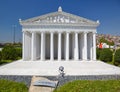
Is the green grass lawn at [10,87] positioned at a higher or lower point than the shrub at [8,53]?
lower

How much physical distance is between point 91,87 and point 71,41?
1434 inches

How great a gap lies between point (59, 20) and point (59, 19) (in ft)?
0.90

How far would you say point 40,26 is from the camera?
40375 mm

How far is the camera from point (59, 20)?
4081 centimetres

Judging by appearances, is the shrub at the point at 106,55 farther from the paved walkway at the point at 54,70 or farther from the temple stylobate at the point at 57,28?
the paved walkway at the point at 54,70

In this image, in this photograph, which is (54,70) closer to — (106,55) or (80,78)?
(80,78)

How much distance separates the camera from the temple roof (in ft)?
131

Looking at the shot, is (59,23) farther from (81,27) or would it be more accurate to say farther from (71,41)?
(71,41)

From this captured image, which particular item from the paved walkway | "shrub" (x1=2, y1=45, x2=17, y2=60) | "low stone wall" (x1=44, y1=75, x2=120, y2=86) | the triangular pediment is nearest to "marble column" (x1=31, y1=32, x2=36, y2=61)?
the triangular pediment

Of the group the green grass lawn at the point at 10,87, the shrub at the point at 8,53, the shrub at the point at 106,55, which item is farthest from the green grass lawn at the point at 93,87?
the shrub at the point at 8,53

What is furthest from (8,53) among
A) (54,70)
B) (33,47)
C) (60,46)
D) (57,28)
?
(54,70)

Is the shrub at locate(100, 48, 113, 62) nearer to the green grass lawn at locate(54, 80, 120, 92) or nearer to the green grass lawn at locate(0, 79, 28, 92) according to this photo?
the green grass lawn at locate(54, 80, 120, 92)

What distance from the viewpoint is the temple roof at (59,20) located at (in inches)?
1576

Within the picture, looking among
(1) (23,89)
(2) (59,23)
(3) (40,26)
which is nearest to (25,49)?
(3) (40,26)
